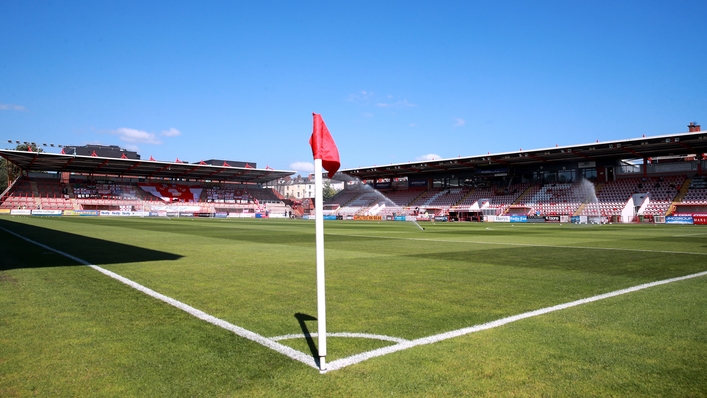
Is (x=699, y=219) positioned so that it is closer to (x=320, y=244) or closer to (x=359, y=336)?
(x=359, y=336)

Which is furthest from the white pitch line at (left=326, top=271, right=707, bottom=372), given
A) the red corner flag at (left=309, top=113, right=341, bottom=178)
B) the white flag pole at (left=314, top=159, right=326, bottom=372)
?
the red corner flag at (left=309, top=113, right=341, bottom=178)

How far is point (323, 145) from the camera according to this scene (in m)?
4.30

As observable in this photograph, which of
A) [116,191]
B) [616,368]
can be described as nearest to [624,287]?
[616,368]

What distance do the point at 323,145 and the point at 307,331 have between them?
2.20m

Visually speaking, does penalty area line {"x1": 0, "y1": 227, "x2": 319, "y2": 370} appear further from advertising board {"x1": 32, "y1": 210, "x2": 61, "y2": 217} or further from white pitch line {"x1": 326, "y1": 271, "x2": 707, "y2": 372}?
advertising board {"x1": 32, "y1": 210, "x2": 61, "y2": 217}

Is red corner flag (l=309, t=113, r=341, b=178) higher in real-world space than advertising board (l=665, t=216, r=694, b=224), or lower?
higher

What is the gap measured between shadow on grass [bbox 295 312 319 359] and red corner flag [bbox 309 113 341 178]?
71.9 inches

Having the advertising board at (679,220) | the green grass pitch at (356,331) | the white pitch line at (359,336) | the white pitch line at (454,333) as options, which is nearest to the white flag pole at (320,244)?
the white pitch line at (454,333)

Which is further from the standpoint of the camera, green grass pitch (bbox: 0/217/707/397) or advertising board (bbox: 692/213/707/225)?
advertising board (bbox: 692/213/707/225)

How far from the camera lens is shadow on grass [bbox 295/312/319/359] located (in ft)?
14.4

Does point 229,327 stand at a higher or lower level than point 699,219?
higher

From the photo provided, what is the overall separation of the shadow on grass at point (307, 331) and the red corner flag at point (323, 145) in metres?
1.83

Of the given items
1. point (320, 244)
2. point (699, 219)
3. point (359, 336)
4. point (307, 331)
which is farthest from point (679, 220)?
point (320, 244)

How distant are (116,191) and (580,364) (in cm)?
8565
